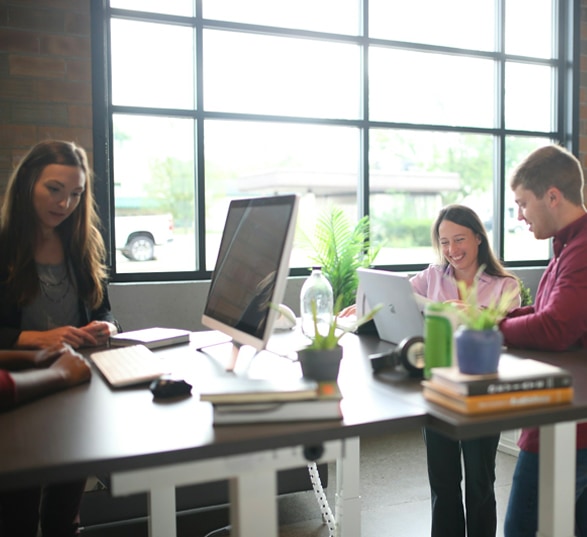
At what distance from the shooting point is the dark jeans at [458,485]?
1.96m

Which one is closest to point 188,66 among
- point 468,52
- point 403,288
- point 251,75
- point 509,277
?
point 251,75

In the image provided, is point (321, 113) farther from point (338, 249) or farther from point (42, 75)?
point (42, 75)

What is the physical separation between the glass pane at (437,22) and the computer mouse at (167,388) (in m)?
3.51

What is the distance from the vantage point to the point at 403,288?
170cm

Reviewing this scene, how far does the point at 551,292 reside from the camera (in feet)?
5.44

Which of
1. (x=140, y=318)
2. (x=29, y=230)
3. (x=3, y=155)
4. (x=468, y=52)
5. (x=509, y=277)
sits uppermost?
(x=468, y=52)

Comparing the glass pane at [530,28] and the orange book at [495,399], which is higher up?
the glass pane at [530,28]

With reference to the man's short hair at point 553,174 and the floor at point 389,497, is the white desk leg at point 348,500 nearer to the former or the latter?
the floor at point 389,497

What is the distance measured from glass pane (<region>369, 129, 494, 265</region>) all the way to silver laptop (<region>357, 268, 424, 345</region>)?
235 cm

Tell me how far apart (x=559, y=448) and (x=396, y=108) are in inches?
137

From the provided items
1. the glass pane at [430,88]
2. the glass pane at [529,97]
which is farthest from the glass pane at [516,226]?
the glass pane at [430,88]

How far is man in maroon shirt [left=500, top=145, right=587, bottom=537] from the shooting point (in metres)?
1.57

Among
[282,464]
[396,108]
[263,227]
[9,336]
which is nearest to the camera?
[282,464]

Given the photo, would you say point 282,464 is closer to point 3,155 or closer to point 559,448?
point 559,448
